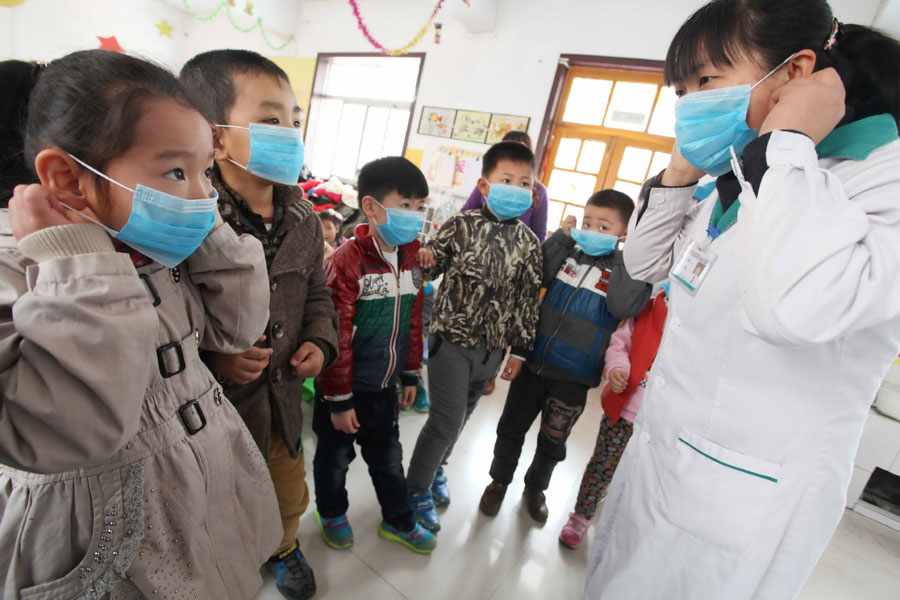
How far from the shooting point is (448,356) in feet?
5.02

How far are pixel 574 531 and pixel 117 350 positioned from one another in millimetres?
1777

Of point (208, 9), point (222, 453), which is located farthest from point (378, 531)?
point (208, 9)

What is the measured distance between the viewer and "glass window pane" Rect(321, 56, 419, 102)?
5066mm

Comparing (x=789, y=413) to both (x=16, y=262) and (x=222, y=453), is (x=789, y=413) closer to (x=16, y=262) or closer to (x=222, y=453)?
(x=222, y=453)

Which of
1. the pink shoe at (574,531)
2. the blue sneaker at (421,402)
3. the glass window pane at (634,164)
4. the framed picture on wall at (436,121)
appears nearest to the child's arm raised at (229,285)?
the pink shoe at (574,531)

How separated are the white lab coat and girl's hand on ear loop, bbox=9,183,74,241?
0.94 meters

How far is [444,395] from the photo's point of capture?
153 cm

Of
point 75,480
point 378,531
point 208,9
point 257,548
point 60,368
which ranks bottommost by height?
point 378,531

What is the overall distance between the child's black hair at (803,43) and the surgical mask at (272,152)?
2.85ft

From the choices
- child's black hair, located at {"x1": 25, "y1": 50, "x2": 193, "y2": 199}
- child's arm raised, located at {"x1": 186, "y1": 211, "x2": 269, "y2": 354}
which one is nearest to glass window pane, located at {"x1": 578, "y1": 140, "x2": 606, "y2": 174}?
child's arm raised, located at {"x1": 186, "y1": 211, "x2": 269, "y2": 354}

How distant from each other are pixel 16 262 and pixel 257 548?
64 cm

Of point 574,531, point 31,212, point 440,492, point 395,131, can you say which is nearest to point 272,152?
point 31,212

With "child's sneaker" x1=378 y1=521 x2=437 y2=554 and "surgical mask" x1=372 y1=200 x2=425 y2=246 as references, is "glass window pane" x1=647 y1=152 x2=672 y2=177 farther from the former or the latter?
"child's sneaker" x1=378 y1=521 x2=437 y2=554

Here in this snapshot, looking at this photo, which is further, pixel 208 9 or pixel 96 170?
pixel 208 9
